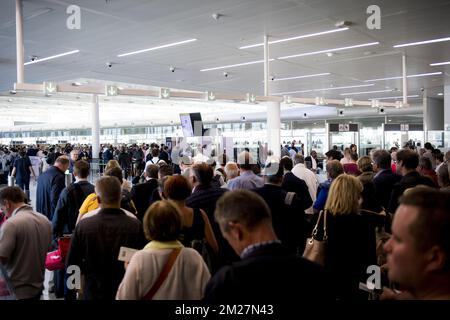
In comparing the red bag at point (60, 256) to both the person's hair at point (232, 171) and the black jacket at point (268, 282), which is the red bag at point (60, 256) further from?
the black jacket at point (268, 282)

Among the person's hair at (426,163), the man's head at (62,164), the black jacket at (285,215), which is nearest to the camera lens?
the black jacket at (285,215)

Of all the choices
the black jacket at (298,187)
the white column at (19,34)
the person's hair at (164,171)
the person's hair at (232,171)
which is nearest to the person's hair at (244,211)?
the black jacket at (298,187)

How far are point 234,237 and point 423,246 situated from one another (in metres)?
0.80

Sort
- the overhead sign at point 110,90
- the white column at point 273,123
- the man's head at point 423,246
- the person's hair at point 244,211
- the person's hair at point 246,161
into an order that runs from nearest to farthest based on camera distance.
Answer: the man's head at point 423,246, the person's hair at point 244,211, the person's hair at point 246,161, the overhead sign at point 110,90, the white column at point 273,123

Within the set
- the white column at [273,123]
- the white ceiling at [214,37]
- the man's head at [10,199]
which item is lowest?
the man's head at [10,199]

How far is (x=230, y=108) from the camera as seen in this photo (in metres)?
34.0

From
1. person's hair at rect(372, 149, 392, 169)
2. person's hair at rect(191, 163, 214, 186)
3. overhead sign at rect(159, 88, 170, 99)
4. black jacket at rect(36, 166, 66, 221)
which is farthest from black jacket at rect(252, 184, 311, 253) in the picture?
overhead sign at rect(159, 88, 170, 99)

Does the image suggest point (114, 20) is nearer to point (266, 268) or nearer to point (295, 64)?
point (295, 64)

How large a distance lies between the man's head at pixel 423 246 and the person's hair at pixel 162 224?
4.19 ft

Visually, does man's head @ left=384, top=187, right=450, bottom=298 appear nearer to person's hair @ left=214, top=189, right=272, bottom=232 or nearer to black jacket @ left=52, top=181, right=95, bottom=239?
person's hair @ left=214, top=189, right=272, bottom=232

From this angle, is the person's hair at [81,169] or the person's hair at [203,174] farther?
the person's hair at [81,169]

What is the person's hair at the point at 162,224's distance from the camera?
234cm

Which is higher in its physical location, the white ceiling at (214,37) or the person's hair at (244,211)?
the white ceiling at (214,37)
